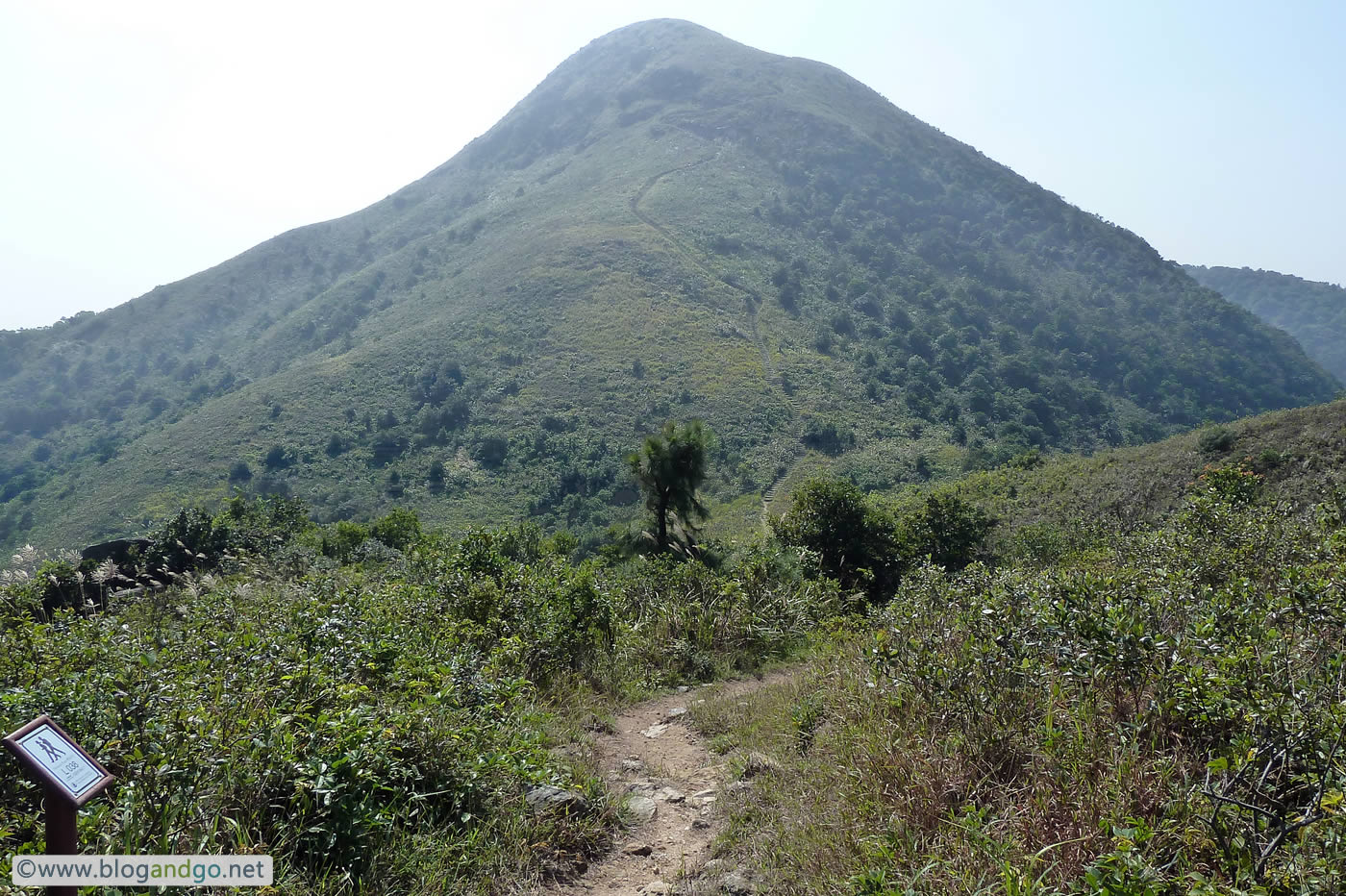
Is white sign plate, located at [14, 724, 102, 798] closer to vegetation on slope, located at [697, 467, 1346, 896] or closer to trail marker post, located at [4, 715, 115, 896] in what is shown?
trail marker post, located at [4, 715, 115, 896]

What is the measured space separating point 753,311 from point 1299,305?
103106mm

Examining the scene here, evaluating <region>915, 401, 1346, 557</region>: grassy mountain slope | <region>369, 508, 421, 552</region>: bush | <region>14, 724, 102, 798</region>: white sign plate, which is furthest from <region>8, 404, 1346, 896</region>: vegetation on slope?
<region>369, 508, 421, 552</region>: bush

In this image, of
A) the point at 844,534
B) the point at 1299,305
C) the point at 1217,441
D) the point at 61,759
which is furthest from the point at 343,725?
the point at 1299,305

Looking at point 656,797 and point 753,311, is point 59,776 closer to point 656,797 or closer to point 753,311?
point 656,797

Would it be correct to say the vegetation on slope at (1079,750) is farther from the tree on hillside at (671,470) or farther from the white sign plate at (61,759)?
the tree on hillside at (671,470)

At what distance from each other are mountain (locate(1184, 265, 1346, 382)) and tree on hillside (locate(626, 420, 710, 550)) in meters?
104

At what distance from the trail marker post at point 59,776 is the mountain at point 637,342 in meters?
23.8

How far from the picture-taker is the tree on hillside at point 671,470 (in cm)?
1446

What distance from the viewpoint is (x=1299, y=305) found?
109 m

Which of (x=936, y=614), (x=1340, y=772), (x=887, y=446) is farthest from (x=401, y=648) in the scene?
(x=887, y=446)

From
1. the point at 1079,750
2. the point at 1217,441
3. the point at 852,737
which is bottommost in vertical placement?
the point at 1217,441

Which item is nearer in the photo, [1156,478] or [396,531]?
[396,531]

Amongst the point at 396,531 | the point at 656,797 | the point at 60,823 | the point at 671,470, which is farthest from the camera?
the point at 396,531

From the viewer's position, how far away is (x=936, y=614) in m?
4.54
